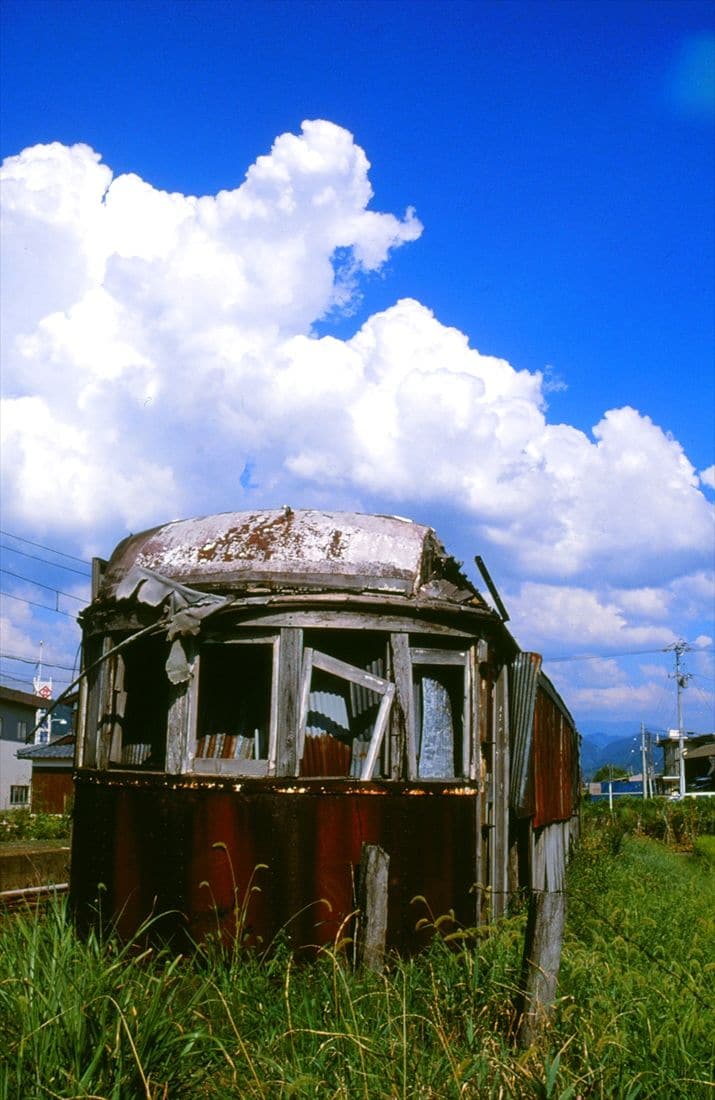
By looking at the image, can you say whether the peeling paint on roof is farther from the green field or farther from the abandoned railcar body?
the green field

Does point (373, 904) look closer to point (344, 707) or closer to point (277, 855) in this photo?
point (277, 855)

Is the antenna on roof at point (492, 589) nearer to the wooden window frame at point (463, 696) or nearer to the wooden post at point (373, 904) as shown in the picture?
the wooden window frame at point (463, 696)

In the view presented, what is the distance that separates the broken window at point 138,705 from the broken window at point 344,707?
1.34 metres

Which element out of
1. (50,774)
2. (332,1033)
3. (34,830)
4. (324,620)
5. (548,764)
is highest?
(324,620)

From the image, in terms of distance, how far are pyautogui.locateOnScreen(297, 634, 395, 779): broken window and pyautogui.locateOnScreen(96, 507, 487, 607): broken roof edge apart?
522mm

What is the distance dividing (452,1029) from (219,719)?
3.71m

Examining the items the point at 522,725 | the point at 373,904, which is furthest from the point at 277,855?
the point at 522,725

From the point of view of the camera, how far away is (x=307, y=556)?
796 cm

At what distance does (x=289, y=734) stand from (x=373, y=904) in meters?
1.82

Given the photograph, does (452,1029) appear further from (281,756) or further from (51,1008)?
(281,756)

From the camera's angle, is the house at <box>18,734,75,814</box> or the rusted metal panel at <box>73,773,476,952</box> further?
the house at <box>18,734,75,814</box>

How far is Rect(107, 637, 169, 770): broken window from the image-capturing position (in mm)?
8328

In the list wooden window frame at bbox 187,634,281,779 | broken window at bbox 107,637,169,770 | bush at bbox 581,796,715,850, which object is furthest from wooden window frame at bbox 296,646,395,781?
bush at bbox 581,796,715,850

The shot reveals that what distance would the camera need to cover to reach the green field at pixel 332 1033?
3.93 m
